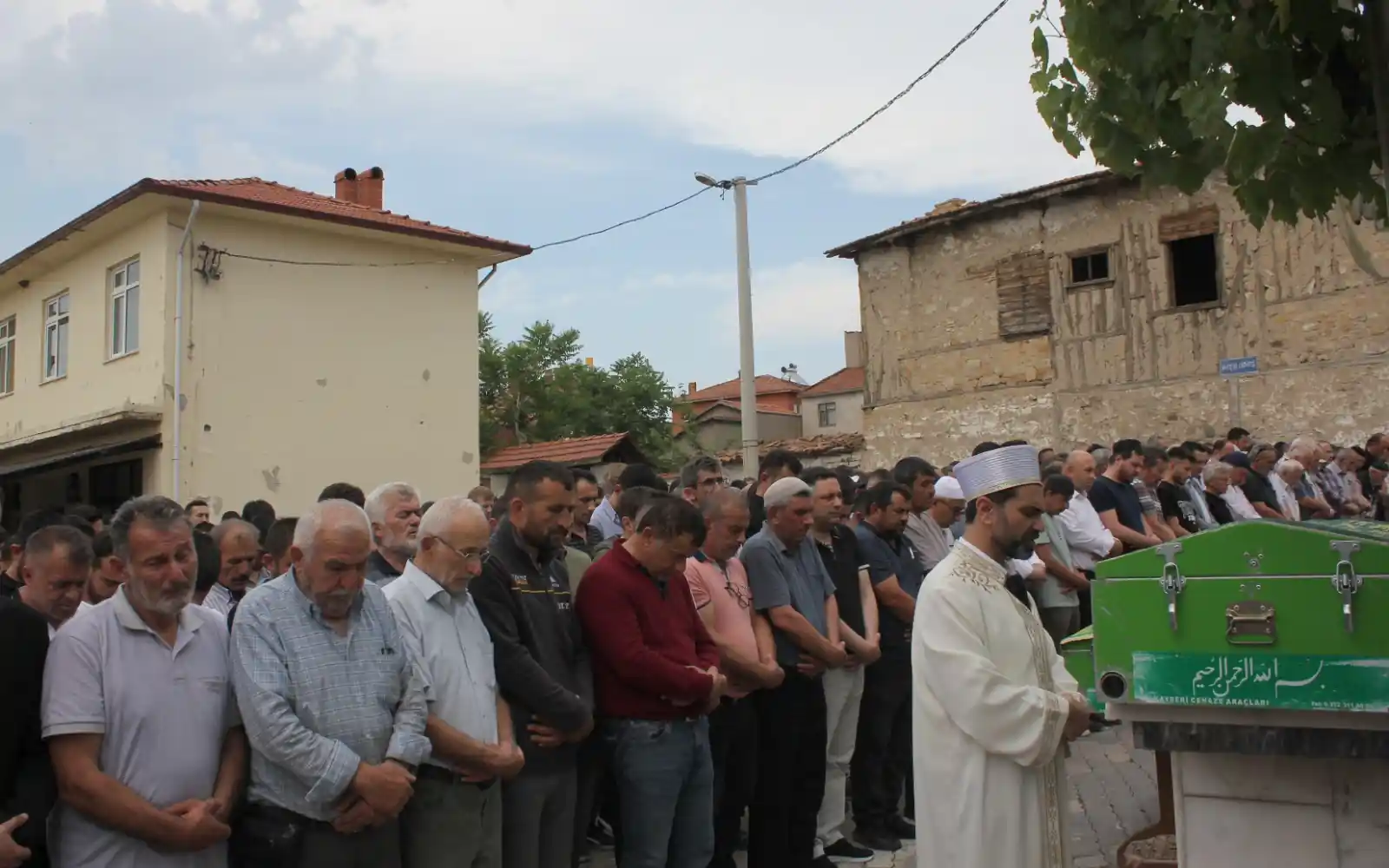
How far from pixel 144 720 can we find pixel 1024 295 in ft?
64.3

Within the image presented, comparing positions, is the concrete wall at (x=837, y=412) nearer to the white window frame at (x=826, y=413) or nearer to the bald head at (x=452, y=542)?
the white window frame at (x=826, y=413)

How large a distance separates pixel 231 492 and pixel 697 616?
14.4 meters

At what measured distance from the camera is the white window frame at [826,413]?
54219 millimetres

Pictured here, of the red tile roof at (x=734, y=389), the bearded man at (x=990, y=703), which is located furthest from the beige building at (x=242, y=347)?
the red tile roof at (x=734, y=389)

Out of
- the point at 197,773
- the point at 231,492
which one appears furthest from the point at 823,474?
the point at 231,492

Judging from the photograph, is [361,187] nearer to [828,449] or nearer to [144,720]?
[828,449]

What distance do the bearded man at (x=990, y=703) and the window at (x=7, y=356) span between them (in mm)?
23011

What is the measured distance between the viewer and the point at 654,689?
16.8ft

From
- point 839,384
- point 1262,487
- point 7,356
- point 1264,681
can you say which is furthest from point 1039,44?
point 839,384

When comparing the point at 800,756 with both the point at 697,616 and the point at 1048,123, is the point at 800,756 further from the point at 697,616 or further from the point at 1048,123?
the point at 1048,123

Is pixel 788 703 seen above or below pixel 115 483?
below

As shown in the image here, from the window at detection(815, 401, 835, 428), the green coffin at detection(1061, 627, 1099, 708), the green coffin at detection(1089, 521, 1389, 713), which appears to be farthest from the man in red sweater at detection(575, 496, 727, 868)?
the window at detection(815, 401, 835, 428)

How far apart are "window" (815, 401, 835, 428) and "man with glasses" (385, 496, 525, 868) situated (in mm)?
50004

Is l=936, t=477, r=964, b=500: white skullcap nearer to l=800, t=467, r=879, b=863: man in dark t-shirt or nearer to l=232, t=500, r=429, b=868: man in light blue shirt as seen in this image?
l=800, t=467, r=879, b=863: man in dark t-shirt
